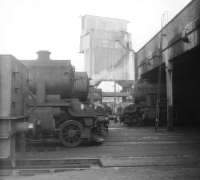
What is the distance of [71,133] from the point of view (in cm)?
936

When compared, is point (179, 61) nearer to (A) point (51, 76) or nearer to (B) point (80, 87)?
(B) point (80, 87)

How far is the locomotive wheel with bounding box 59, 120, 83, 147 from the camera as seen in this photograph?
9.29 meters

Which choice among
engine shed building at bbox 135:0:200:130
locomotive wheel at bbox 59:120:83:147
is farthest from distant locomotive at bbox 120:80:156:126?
locomotive wheel at bbox 59:120:83:147

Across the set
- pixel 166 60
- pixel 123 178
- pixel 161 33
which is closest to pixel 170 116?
pixel 166 60

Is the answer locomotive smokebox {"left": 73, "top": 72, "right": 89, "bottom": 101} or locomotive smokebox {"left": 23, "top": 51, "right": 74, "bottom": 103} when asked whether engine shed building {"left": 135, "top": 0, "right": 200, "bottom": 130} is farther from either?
locomotive smokebox {"left": 23, "top": 51, "right": 74, "bottom": 103}

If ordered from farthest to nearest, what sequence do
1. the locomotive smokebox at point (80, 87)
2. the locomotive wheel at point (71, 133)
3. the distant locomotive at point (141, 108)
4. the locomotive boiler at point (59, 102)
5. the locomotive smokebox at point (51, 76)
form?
the distant locomotive at point (141, 108), the locomotive smokebox at point (80, 87), the locomotive smokebox at point (51, 76), the locomotive wheel at point (71, 133), the locomotive boiler at point (59, 102)

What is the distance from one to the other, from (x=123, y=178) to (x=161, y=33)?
13.6 metres

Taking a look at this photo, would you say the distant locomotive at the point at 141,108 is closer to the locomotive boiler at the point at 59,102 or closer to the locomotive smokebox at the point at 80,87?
the locomotive smokebox at the point at 80,87

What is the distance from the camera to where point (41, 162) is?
6918mm

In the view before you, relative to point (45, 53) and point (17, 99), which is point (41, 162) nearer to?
point (17, 99)

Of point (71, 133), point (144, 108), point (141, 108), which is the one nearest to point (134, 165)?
point (71, 133)

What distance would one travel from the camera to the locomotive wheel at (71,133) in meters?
9.29

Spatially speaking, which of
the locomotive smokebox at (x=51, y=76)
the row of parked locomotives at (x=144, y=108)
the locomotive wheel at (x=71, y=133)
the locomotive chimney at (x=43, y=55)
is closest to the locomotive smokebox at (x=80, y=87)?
the locomotive smokebox at (x=51, y=76)

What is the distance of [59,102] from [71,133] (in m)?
1.08
